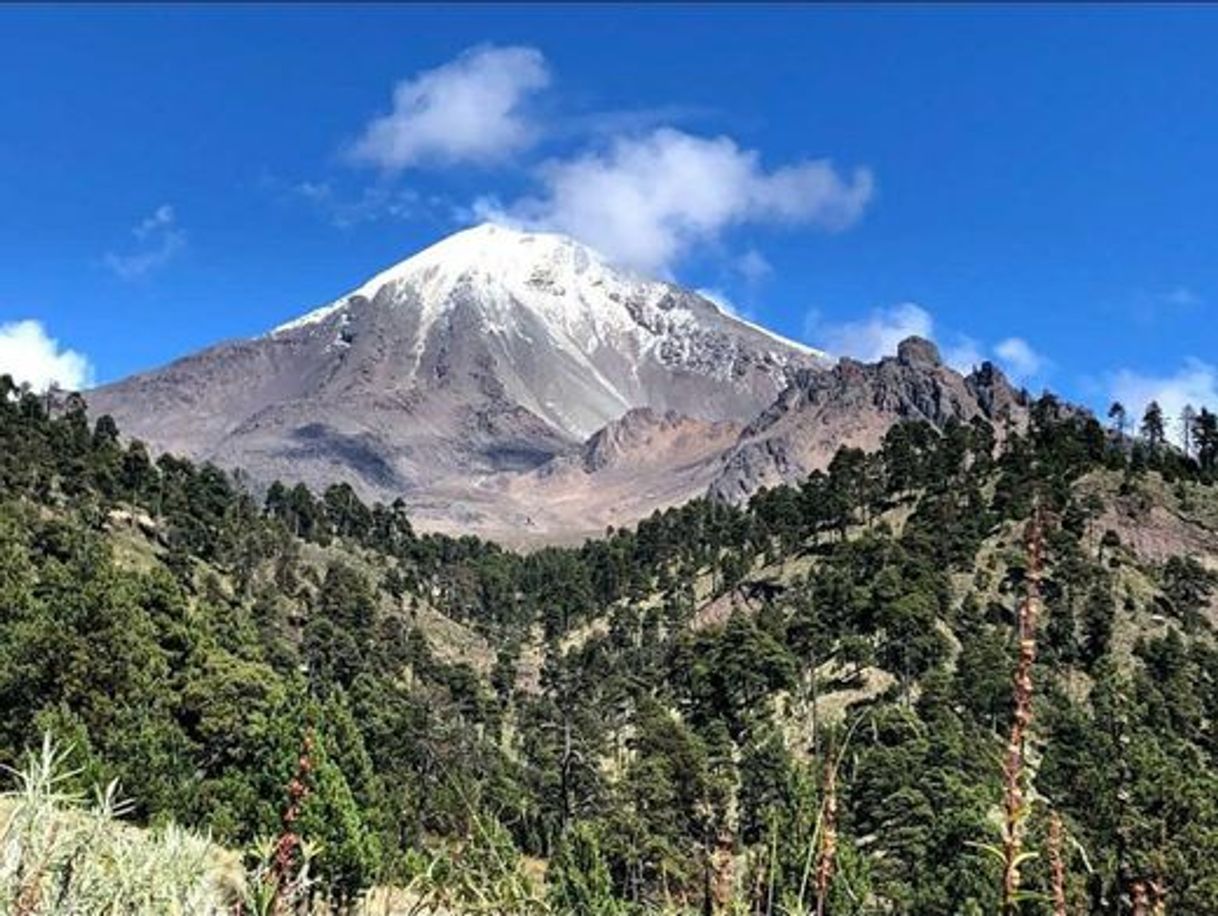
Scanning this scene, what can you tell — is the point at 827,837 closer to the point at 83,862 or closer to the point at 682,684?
the point at 83,862

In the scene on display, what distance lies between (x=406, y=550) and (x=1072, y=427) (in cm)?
10762

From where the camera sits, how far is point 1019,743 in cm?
292

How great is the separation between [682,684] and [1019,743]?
115143mm

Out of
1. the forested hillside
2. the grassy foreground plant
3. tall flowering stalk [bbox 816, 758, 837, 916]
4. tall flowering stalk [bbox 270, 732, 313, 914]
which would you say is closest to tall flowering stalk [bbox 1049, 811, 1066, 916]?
the forested hillside

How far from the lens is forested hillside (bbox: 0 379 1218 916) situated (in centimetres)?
841

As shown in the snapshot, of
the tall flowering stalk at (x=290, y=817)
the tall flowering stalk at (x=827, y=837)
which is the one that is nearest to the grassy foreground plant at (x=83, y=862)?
the tall flowering stalk at (x=290, y=817)

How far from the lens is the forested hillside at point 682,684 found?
331 inches

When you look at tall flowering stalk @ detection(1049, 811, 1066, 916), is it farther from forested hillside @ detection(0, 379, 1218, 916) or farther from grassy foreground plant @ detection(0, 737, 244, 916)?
grassy foreground plant @ detection(0, 737, 244, 916)

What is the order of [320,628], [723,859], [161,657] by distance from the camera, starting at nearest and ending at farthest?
[723,859] < [161,657] < [320,628]

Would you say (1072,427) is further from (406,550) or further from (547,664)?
(406,550)

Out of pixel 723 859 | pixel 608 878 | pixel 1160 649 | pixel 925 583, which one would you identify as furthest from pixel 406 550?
pixel 723 859

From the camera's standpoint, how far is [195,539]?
134 m

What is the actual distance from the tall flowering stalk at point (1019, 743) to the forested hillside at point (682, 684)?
0.05 ft

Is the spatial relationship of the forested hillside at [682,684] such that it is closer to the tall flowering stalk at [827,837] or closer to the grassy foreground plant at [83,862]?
the tall flowering stalk at [827,837]
